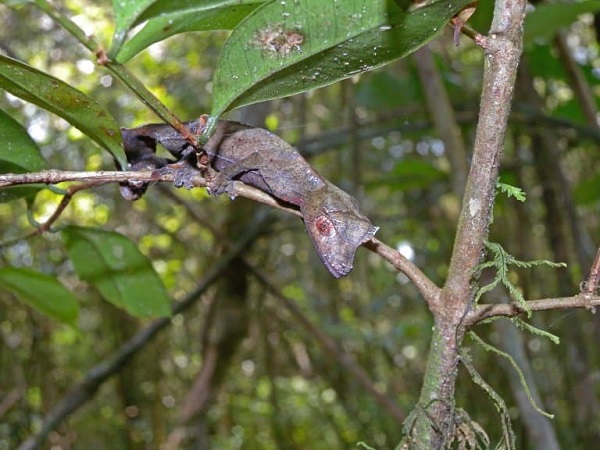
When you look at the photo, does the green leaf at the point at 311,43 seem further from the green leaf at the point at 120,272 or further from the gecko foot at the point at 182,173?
the green leaf at the point at 120,272

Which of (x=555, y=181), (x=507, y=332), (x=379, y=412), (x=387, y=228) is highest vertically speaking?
(x=387, y=228)

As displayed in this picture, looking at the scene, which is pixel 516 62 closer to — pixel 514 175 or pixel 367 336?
pixel 514 175

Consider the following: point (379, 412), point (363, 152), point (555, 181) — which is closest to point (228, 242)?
point (555, 181)

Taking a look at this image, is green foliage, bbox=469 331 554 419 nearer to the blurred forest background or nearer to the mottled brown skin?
the mottled brown skin

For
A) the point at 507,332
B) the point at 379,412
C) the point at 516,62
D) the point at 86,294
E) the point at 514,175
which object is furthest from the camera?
the point at 86,294

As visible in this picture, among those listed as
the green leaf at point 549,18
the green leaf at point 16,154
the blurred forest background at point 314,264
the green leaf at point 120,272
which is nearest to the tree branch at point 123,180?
the green leaf at point 16,154

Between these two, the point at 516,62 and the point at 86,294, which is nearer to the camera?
the point at 516,62
